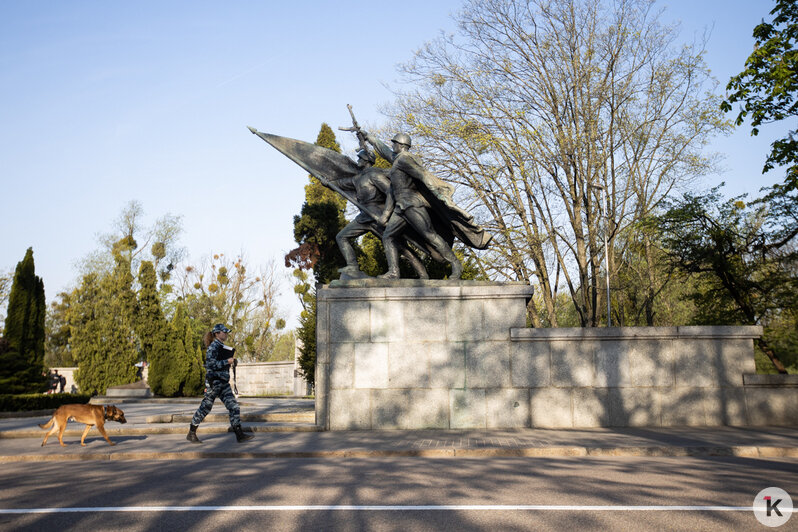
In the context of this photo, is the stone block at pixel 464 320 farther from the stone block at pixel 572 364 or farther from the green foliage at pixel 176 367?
the green foliage at pixel 176 367

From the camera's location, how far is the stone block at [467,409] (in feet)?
36.6

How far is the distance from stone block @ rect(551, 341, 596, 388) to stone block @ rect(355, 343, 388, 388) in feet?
9.67

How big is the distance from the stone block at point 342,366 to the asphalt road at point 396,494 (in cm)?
310

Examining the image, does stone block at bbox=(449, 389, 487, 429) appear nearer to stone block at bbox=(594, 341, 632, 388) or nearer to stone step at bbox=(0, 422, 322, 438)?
stone block at bbox=(594, 341, 632, 388)

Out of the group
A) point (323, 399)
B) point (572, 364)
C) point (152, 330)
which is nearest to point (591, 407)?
point (572, 364)

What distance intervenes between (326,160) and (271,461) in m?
6.77

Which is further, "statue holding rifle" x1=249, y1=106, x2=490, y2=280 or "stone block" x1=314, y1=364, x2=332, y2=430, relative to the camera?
"statue holding rifle" x1=249, y1=106, x2=490, y2=280

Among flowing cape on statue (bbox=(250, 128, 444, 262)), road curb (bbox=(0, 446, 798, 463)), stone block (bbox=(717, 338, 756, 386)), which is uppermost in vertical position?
flowing cape on statue (bbox=(250, 128, 444, 262))

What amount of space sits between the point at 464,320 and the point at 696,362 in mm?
4084

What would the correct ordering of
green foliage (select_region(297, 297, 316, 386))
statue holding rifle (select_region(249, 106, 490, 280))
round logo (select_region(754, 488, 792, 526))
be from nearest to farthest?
round logo (select_region(754, 488, 792, 526))
statue holding rifle (select_region(249, 106, 490, 280))
green foliage (select_region(297, 297, 316, 386))

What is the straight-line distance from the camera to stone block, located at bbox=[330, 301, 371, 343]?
11430 millimetres

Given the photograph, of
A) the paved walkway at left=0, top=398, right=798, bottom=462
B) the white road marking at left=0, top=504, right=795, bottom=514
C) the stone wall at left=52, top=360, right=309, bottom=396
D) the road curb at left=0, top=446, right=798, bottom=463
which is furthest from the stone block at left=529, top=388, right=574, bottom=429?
the stone wall at left=52, top=360, right=309, bottom=396

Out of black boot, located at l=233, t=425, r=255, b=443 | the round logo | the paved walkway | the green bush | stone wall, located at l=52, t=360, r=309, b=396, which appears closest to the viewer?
the round logo

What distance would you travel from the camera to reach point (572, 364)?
11.2 m
